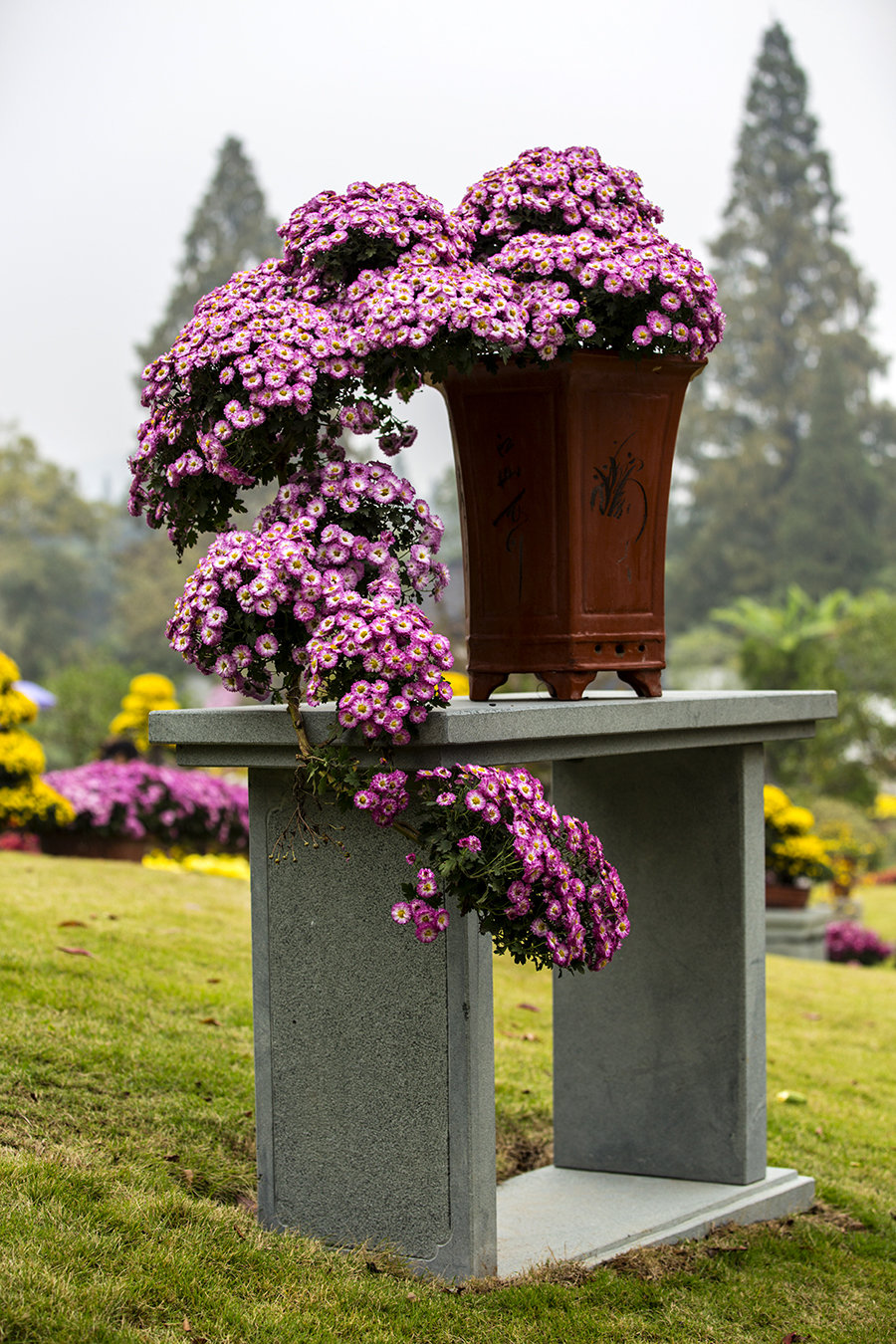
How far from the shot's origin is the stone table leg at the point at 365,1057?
3.12 m

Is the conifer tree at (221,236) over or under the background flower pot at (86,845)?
over

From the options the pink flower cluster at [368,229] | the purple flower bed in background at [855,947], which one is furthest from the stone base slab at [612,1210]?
the purple flower bed in background at [855,947]

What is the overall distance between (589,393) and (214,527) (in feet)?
3.33

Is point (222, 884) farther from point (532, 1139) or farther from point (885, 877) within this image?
point (885, 877)

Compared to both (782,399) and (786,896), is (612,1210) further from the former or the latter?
(782,399)

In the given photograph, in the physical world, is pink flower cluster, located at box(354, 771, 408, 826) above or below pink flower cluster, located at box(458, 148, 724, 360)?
below

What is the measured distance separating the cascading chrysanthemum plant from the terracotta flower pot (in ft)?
0.39

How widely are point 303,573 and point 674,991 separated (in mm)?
1905

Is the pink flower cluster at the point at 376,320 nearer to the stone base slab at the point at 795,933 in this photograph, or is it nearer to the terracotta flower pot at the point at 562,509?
the terracotta flower pot at the point at 562,509

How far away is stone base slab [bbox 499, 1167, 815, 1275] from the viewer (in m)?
3.57

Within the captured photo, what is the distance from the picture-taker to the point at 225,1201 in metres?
3.58

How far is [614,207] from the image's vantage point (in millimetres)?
3686

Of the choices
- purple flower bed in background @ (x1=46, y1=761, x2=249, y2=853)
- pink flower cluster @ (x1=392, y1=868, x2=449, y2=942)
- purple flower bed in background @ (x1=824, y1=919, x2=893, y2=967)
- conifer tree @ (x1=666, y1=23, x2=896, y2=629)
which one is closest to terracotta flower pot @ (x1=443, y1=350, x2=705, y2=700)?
pink flower cluster @ (x1=392, y1=868, x2=449, y2=942)

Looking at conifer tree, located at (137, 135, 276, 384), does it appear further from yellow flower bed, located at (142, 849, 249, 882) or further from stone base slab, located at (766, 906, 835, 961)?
stone base slab, located at (766, 906, 835, 961)
